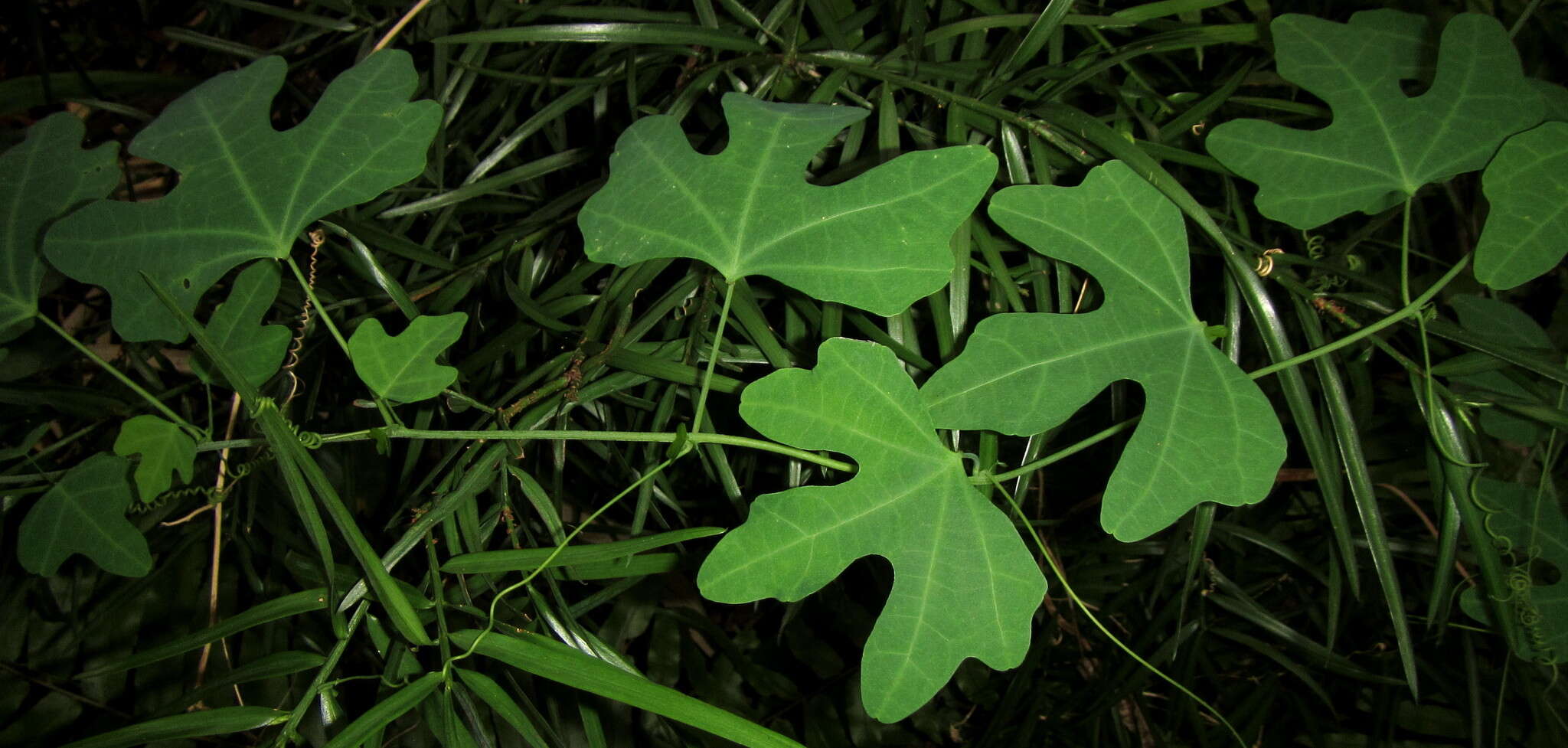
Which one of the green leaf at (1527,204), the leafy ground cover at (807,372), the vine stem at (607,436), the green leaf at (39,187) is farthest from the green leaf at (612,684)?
the green leaf at (1527,204)

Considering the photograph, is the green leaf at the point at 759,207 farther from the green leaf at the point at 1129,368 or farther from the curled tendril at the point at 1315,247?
the curled tendril at the point at 1315,247

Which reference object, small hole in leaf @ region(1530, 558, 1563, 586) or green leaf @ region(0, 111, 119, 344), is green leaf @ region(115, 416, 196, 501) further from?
small hole in leaf @ region(1530, 558, 1563, 586)

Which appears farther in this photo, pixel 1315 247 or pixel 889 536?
pixel 1315 247

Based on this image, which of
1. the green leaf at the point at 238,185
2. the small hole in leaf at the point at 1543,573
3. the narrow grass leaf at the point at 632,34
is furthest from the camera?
the small hole in leaf at the point at 1543,573

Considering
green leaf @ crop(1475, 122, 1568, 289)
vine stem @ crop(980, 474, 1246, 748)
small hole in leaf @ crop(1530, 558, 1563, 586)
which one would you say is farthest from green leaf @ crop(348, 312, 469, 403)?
small hole in leaf @ crop(1530, 558, 1563, 586)

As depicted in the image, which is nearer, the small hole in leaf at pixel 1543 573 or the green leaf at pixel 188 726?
the green leaf at pixel 188 726

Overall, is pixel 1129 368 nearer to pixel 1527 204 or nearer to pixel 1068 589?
pixel 1068 589

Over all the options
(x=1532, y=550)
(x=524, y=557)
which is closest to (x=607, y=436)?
(x=524, y=557)

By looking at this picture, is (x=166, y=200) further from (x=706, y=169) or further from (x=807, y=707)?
(x=807, y=707)
